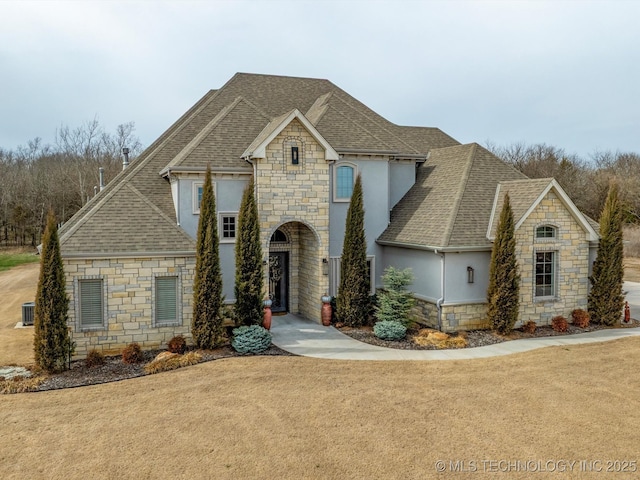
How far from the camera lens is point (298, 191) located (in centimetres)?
1716

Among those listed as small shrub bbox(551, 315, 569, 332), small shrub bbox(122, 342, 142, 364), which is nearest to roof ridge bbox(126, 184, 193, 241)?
small shrub bbox(122, 342, 142, 364)

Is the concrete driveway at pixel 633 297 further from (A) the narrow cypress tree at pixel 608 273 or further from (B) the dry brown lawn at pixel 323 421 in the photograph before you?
(B) the dry brown lawn at pixel 323 421

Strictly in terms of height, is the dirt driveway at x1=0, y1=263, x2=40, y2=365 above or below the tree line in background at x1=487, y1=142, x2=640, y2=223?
below

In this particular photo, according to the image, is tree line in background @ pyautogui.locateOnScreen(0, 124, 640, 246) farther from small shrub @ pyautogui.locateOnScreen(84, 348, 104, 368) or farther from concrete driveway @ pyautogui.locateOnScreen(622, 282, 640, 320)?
small shrub @ pyautogui.locateOnScreen(84, 348, 104, 368)

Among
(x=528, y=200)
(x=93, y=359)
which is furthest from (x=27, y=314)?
(x=528, y=200)

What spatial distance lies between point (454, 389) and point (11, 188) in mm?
59744

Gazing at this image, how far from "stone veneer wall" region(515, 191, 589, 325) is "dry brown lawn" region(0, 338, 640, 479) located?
13.8 ft

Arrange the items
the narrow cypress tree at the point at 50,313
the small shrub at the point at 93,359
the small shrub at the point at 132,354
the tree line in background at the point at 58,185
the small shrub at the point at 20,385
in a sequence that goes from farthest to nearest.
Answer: the tree line in background at the point at 58,185
the small shrub at the point at 132,354
the small shrub at the point at 93,359
the narrow cypress tree at the point at 50,313
the small shrub at the point at 20,385

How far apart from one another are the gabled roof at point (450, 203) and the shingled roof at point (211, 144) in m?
1.53

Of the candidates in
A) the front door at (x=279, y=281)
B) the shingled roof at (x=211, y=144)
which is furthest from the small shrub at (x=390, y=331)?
the shingled roof at (x=211, y=144)

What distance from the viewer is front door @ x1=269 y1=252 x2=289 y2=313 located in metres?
19.2

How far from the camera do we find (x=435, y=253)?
645 inches

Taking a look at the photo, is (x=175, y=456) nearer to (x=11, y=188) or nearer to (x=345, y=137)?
(x=345, y=137)

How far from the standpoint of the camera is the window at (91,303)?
→ 13711 millimetres
